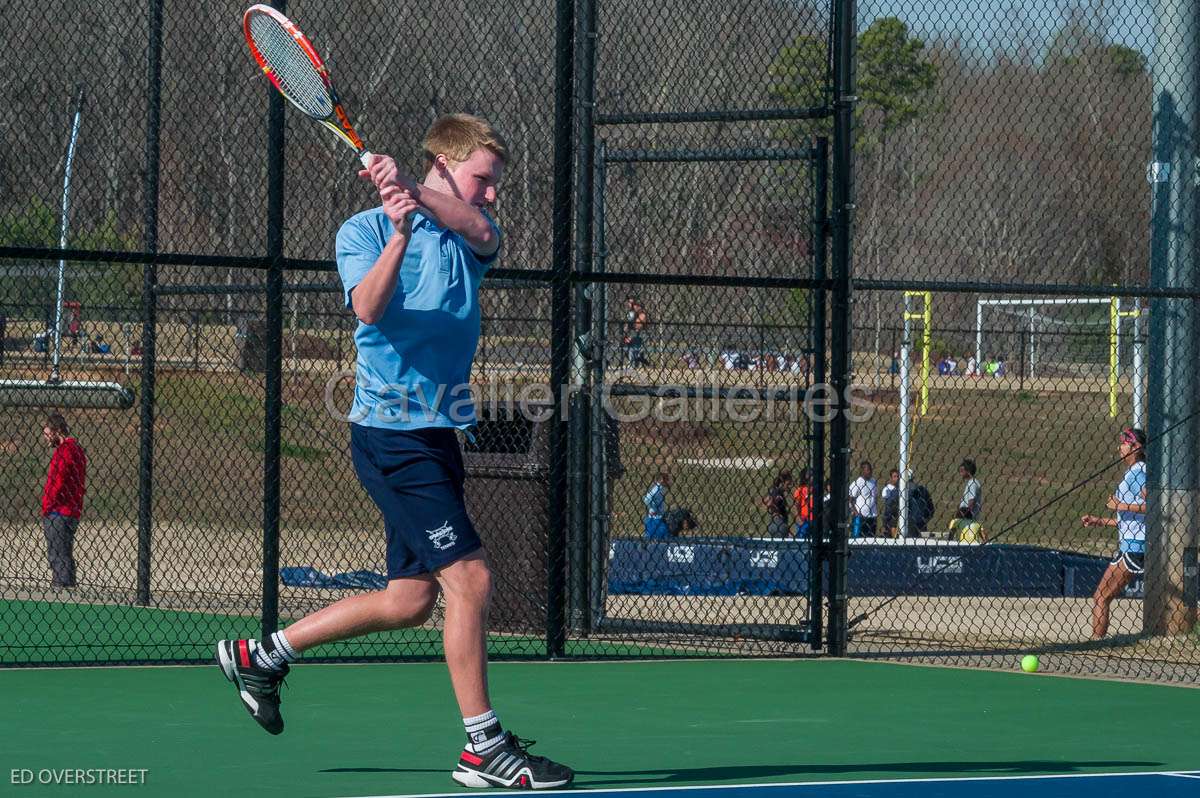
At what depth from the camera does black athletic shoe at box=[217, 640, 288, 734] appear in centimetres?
561

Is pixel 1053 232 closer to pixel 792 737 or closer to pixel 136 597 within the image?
pixel 136 597

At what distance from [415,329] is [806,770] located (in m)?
1.85

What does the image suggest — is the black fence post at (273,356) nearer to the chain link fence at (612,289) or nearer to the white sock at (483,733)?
the chain link fence at (612,289)

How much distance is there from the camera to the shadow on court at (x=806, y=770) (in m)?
5.68

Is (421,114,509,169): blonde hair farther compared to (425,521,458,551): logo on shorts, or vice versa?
(421,114,509,169): blonde hair

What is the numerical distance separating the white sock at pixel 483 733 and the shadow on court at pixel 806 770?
0.32m

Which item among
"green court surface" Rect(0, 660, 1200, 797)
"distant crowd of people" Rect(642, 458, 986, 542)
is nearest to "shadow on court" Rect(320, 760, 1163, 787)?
"green court surface" Rect(0, 660, 1200, 797)

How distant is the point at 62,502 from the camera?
13.2 meters

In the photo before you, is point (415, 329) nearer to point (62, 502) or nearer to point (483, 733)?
point (483, 733)

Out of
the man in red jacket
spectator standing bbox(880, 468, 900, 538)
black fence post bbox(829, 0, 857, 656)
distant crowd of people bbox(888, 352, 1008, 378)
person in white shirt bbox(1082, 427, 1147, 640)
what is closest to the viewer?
black fence post bbox(829, 0, 857, 656)

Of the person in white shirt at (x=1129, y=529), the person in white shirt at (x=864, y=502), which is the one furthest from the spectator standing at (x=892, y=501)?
the person in white shirt at (x=1129, y=529)

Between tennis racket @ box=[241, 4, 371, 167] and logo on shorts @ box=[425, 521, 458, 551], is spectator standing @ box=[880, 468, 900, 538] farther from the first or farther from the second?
logo on shorts @ box=[425, 521, 458, 551]

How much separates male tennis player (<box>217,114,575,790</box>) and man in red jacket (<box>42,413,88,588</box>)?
25.3ft

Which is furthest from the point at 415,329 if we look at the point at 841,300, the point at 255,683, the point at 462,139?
the point at 841,300
